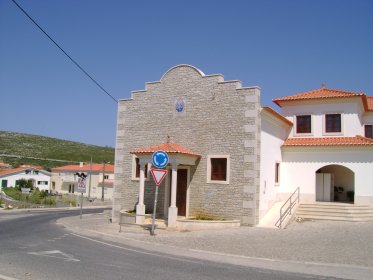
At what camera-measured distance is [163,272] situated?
30.1ft

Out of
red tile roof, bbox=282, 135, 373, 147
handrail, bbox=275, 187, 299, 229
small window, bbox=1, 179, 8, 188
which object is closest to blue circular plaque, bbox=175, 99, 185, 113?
red tile roof, bbox=282, 135, 373, 147

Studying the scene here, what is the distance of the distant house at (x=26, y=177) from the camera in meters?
83.7

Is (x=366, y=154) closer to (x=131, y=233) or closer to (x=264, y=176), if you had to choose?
(x=264, y=176)

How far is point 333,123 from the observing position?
24.8m

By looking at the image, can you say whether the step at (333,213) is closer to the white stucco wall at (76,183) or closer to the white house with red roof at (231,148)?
the white house with red roof at (231,148)

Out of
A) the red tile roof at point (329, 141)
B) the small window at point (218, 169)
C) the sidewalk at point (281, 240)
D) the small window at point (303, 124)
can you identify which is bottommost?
the sidewalk at point (281, 240)

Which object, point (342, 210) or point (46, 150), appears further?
point (46, 150)

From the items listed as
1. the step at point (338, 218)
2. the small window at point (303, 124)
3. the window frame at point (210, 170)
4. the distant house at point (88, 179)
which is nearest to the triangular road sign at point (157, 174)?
the window frame at point (210, 170)

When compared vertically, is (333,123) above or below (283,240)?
above

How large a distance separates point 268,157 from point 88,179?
2263 inches

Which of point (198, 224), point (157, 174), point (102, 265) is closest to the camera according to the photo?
point (102, 265)

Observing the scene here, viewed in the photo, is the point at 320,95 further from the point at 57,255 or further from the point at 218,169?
the point at 57,255

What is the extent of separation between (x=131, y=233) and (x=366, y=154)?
13.9m

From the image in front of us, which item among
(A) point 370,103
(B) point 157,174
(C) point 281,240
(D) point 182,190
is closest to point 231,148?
(D) point 182,190
